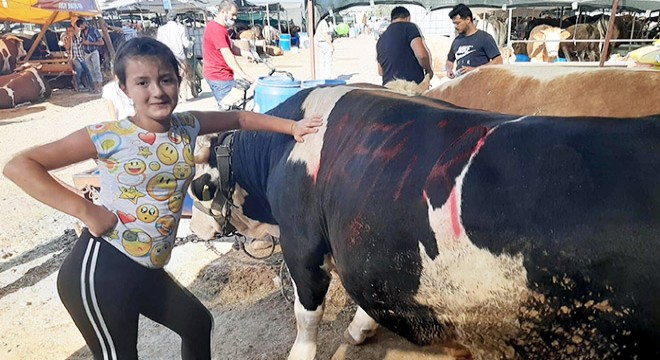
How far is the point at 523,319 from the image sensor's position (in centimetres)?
142

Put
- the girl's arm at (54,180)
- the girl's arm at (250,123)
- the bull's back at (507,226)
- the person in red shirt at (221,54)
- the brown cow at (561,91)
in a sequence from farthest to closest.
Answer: the person in red shirt at (221,54) → the brown cow at (561,91) → the girl's arm at (250,123) → the girl's arm at (54,180) → the bull's back at (507,226)

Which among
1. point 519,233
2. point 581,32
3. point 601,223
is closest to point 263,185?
point 519,233

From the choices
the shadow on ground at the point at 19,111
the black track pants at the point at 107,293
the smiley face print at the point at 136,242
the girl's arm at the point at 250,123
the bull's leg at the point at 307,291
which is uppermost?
the girl's arm at the point at 250,123

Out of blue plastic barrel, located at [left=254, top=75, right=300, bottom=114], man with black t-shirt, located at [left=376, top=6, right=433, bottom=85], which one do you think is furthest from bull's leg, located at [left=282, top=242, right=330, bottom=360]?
man with black t-shirt, located at [left=376, top=6, right=433, bottom=85]

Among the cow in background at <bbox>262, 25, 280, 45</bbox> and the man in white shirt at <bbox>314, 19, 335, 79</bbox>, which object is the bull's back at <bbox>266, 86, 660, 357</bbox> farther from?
the cow in background at <bbox>262, 25, 280, 45</bbox>

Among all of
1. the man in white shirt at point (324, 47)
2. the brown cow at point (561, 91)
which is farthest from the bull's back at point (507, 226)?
the man in white shirt at point (324, 47)

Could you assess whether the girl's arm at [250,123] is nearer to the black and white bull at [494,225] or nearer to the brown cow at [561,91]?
the black and white bull at [494,225]

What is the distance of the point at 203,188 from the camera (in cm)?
299

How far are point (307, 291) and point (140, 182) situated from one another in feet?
3.48

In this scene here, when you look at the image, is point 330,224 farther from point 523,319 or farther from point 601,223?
point 601,223

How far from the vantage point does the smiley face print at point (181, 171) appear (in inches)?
76.8

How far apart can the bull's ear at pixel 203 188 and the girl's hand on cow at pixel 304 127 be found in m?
0.85

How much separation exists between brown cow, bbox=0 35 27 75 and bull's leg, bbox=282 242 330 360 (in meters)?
14.4

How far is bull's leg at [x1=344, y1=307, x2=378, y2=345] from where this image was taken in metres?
2.99
